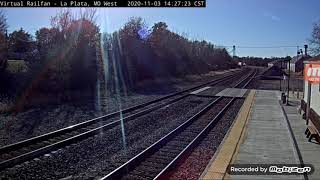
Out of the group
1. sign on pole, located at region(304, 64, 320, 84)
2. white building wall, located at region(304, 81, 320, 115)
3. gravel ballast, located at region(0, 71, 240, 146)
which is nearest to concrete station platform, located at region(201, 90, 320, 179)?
white building wall, located at region(304, 81, 320, 115)

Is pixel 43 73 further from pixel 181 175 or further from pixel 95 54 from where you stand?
pixel 181 175

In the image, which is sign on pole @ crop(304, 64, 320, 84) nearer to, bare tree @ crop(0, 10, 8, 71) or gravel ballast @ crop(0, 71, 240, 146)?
gravel ballast @ crop(0, 71, 240, 146)

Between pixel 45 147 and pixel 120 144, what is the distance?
2.21 metres

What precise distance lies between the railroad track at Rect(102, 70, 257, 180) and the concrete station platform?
0.89m

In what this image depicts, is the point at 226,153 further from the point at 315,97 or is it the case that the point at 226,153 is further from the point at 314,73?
the point at 315,97

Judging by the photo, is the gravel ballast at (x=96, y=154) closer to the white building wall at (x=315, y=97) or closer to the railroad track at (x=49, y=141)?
the railroad track at (x=49, y=141)

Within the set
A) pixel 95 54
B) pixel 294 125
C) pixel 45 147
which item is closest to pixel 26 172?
pixel 45 147

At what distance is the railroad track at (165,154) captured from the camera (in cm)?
888

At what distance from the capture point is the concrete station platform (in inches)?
355

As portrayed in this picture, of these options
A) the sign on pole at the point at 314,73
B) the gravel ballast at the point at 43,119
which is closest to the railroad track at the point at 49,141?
the gravel ballast at the point at 43,119

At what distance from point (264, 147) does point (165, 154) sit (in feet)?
8.90

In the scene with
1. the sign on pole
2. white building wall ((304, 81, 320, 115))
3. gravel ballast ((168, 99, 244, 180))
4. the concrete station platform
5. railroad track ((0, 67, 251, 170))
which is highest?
the sign on pole

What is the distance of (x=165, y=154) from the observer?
1101cm

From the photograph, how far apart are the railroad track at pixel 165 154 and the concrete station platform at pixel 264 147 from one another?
34.9 inches
